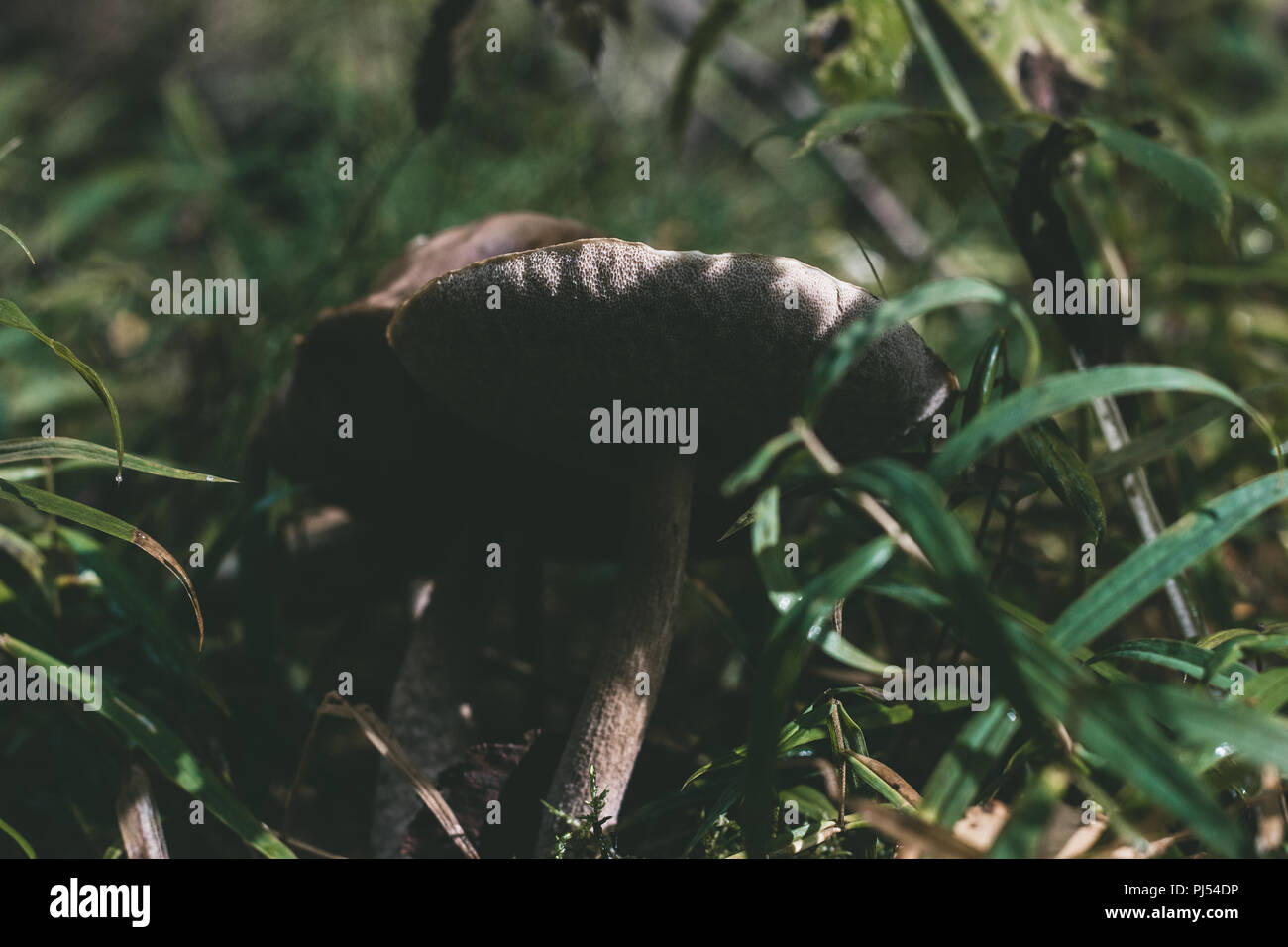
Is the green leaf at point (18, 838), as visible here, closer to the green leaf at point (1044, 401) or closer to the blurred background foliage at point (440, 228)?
the blurred background foliage at point (440, 228)

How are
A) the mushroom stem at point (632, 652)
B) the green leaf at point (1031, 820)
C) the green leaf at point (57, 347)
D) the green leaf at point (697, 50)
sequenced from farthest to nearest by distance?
the green leaf at point (697, 50) < the mushroom stem at point (632, 652) < the green leaf at point (57, 347) < the green leaf at point (1031, 820)

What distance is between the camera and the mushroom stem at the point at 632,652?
1117 millimetres

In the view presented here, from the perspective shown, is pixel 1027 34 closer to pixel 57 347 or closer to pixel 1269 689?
pixel 1269 689

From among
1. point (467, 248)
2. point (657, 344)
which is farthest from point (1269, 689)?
point (467, 248)

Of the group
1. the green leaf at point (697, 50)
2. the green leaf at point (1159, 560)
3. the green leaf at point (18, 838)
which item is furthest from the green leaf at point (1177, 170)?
the green leaf at point (18, 838)

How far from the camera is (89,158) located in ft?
12.7

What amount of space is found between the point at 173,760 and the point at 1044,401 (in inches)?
Answer: 44.2

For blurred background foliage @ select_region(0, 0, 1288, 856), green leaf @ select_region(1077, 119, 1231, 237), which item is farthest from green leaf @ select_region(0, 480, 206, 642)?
green leaf @ select_region(1077, 119, 1231, 237)

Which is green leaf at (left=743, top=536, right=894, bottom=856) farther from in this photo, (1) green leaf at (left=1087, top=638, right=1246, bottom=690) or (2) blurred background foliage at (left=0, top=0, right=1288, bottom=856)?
(1) green leaf at (left=1087, top=638, right=1246, bottom=690)

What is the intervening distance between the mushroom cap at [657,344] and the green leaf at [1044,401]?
0.62 feet

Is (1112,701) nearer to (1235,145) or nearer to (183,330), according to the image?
(1235,145)

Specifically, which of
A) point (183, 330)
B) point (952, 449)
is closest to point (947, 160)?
point (952, 449)

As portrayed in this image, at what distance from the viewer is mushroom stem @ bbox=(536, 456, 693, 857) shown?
112 cm

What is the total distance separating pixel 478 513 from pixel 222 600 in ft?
1.82
